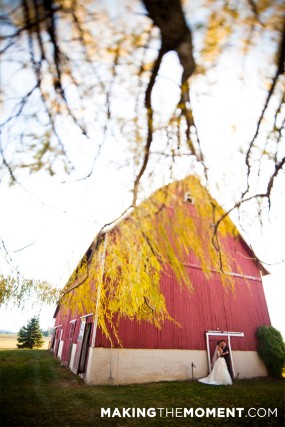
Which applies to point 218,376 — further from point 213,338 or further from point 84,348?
point 84,348

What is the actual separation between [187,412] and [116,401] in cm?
190

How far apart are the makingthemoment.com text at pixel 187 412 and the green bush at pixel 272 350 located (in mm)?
6454

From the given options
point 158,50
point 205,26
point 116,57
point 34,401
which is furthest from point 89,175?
point 34,401

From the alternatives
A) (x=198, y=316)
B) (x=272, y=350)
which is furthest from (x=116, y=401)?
(x=272, y=350)

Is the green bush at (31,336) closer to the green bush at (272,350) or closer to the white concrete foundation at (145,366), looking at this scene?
the white concrete foundation at (145,366)

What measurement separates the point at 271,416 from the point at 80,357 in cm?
739

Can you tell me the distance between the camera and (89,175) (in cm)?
221

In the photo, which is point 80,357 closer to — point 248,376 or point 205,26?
point 248,376

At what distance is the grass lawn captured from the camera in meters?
4.99

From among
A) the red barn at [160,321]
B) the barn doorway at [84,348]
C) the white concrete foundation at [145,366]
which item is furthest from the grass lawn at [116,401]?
the barn doorway at [84,348]

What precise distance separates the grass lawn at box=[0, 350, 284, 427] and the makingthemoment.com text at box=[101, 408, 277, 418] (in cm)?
8

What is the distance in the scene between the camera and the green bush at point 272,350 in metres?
11.2

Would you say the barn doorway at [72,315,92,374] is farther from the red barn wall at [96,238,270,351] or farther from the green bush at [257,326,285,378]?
the green bush at [257,326,285,378]

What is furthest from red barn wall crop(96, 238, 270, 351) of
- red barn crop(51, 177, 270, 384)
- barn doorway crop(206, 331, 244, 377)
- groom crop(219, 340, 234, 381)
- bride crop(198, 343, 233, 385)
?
bride crop(198, 343, 233, 385)
